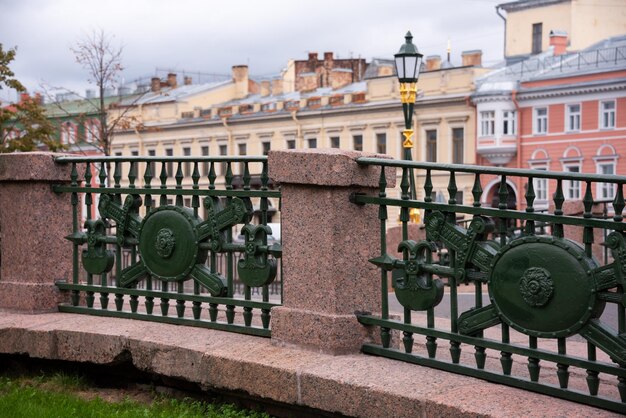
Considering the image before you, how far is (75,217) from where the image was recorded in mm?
7613

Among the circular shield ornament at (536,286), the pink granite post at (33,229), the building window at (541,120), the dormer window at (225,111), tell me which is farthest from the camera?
the dormer window at (225,111)

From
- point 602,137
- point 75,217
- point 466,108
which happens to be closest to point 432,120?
point 466,108

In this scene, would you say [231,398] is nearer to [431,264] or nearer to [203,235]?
[203,235]

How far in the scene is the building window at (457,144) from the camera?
61469 millimetres

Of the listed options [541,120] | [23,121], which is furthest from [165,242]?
[541,120]

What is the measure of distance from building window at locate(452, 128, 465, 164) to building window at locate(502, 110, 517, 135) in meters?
2.55

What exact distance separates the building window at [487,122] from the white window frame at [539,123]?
2.16 metres

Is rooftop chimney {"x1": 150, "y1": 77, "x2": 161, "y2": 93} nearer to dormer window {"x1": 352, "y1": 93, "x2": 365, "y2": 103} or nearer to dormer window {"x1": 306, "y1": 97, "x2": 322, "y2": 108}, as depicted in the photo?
dormer window {"x1": 306, "y1": 97, "x2": 322, "y2": 108}

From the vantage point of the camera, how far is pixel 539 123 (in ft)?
194

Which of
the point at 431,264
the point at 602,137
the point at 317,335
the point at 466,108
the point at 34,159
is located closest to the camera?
the point at 431,264

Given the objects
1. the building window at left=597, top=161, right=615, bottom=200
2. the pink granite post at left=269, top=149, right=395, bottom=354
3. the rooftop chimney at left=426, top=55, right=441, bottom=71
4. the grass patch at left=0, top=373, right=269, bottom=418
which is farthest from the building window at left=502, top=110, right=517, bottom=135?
the pink granite post at left=269, top=149, right=395, bottom=354

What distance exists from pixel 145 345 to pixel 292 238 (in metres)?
1.18

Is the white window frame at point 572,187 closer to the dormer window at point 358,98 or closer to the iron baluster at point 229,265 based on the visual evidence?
the dormer window at point 358,98

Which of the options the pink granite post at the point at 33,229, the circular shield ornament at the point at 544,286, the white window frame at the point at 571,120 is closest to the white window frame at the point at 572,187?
the white window frame at the point at 571,120
